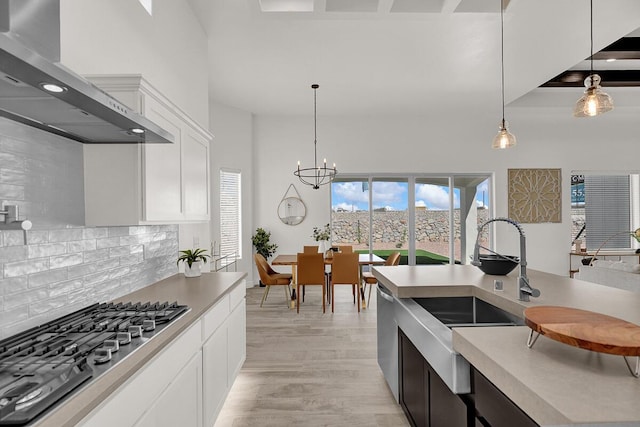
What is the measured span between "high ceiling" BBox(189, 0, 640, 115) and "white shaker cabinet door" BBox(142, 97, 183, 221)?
170 centimetres

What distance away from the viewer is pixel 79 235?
175cm

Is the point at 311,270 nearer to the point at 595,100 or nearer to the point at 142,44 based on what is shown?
the point at 142,44

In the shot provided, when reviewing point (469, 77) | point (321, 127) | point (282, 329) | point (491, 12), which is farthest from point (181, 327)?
point (321, 127)

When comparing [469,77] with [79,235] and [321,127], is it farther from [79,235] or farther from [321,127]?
[79,235]

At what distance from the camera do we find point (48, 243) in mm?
1542

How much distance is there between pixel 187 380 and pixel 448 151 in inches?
255

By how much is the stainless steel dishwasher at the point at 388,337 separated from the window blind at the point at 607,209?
6.44 metres

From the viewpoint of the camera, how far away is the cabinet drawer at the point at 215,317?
1836mm

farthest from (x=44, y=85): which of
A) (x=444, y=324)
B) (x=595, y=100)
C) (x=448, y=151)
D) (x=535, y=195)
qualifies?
(x=535, y=195)

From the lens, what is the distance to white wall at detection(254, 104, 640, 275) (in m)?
6.67

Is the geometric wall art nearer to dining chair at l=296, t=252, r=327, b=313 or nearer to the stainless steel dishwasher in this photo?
dining chair at l=296, t=252, r=327, b=313

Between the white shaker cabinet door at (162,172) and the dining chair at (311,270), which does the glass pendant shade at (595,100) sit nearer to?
the white shaker cabinet door at (162,172)

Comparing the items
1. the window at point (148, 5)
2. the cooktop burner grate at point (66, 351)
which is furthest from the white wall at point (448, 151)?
the cooktop burner grate at point (66, 351)

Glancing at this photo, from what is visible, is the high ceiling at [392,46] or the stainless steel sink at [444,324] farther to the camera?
the high ceiling at [392,46]
